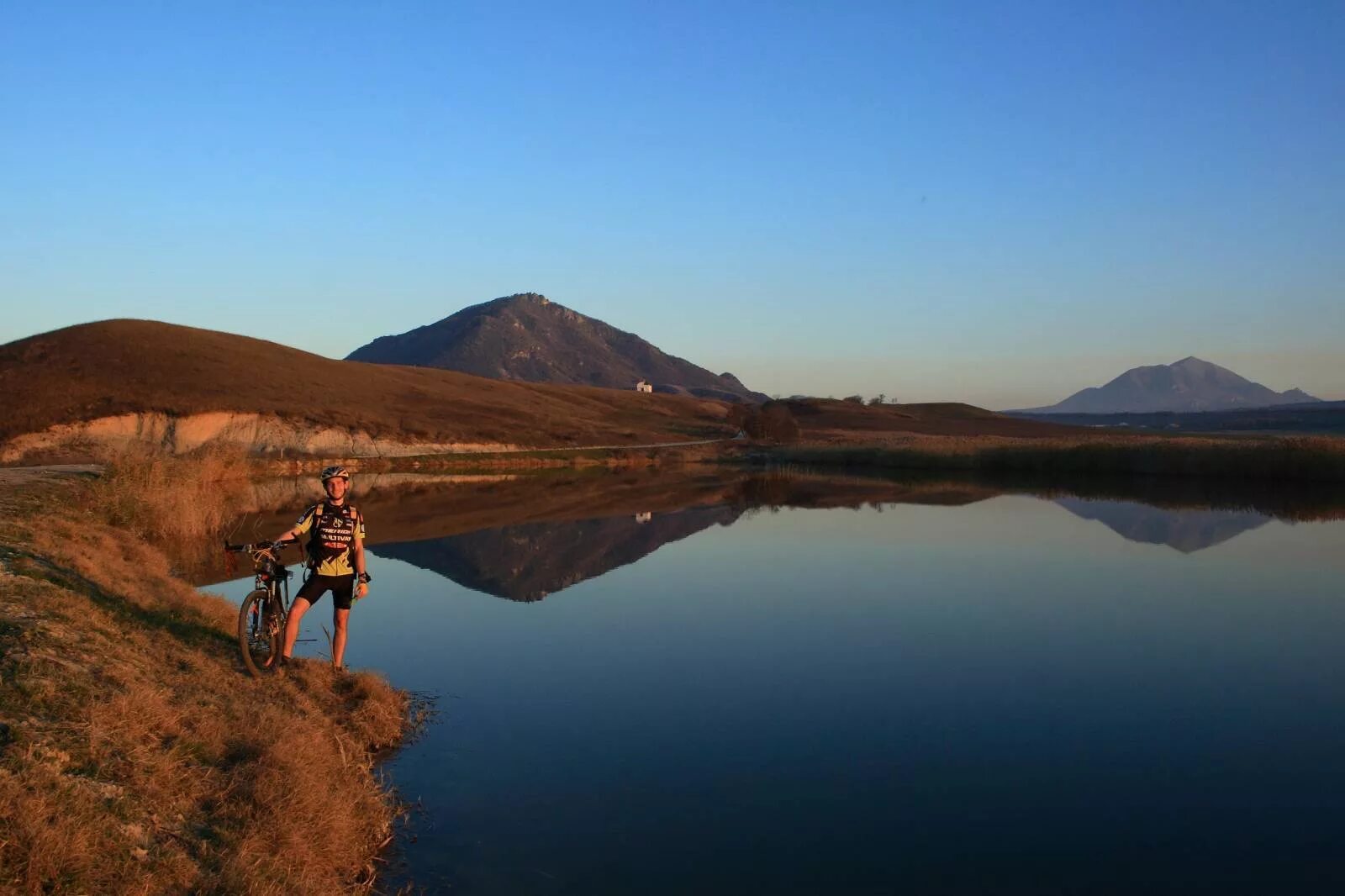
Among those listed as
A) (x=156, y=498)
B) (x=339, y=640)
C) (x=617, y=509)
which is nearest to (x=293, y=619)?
(x=339, y=640)

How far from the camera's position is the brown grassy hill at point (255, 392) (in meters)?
62.8

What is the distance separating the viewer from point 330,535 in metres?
10.2

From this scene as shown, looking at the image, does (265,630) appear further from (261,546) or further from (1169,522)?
(1169,522)

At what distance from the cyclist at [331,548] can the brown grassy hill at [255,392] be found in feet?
181

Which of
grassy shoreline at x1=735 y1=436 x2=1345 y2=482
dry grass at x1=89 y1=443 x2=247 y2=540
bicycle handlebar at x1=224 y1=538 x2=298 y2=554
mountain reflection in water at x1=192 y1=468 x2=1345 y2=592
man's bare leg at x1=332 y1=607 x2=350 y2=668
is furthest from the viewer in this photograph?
grassy shoreline at x1=735 y1=436 x2=1345 y2=482

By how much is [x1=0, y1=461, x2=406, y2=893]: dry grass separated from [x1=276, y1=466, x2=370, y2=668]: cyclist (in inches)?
32.4

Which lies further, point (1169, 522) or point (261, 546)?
point (1169, 522)

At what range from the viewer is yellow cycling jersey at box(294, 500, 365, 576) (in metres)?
10.2

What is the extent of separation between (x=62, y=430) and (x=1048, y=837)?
204 ft

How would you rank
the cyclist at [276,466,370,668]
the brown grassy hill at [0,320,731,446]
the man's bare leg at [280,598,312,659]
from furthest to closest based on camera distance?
the brown grassy hill at [0,320,731,446], the man's bare leg at [280,598,312,659], the cyclist at [276,466,370,668]

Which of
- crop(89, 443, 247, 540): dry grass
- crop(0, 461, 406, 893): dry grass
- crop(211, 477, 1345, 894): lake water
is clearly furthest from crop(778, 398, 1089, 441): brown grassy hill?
crop(0, 461, 406, 893): dry grass

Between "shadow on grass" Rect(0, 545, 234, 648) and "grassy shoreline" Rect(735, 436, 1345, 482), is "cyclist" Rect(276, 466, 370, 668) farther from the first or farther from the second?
"grassy shoreline" Rect(735, 436, 1345, 482)

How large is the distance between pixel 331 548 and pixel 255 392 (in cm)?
6663

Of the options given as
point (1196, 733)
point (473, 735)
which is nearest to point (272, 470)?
point (473, 735)
